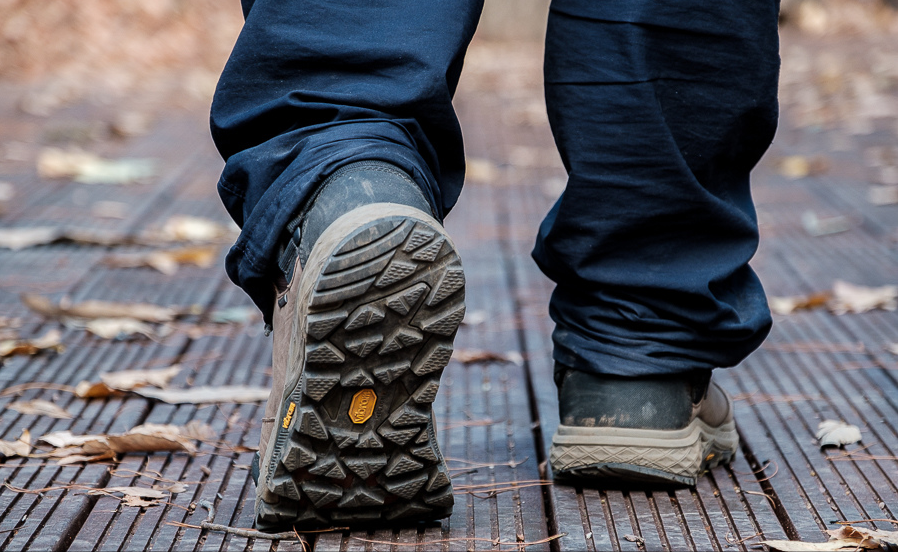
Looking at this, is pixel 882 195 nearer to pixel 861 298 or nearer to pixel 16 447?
pixel 861 298

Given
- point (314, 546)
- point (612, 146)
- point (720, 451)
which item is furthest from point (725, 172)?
point (314, 546)

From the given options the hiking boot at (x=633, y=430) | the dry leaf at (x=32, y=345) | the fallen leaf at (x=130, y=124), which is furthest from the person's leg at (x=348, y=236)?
the fallen leaf at (x=130, y=124)

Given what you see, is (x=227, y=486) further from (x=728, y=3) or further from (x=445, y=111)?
(x=728, y=3)

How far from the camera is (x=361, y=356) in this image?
93cm

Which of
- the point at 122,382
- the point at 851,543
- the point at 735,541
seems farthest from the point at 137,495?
the point at 851,543

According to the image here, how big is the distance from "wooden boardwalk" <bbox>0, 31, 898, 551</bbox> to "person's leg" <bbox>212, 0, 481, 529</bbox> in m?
0.12

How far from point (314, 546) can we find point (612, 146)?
1.97ft

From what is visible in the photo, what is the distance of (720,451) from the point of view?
50.4 inches

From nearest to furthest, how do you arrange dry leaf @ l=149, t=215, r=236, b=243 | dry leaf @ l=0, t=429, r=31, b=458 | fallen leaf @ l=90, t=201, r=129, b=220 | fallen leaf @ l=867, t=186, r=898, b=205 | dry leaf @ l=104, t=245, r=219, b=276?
dry leaf @ l=0, t=429, r=31, b=458 → dry leaf @ l=104, t=245, r=219, b=276 → dry leaf @ l=149, t=215, r=236, b=243 → fallen leaf @ l=90, t=201, r=129, b=220 → fallen leaf @ l=867, t=186, r=898, b=205

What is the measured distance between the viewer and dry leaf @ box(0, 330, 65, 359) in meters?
1.68

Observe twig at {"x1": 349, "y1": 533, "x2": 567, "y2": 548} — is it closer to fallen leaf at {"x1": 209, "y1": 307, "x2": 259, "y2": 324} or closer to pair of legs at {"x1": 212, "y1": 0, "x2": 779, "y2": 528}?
pair of legs at {"x1": 212, "y1": 0, "x2": 779, "y2": 528}

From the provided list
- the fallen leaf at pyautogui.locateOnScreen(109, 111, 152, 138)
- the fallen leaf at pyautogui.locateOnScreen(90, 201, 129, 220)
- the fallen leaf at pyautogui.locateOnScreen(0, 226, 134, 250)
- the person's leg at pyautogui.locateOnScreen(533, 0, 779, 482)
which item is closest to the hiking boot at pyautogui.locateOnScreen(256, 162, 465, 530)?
the person's leg at pyautogui.locateOnScreen(533, 0, 779, 482)

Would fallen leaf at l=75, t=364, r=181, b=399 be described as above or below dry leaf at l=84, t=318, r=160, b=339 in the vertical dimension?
below

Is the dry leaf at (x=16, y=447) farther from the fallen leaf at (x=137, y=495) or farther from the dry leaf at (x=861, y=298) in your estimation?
the dry leaf at (x=861, y=298)
